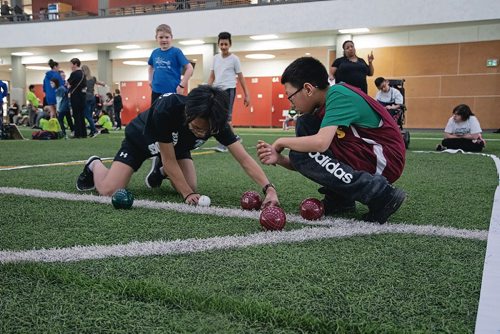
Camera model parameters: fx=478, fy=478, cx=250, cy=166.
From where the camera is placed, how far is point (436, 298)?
1513 millimetres

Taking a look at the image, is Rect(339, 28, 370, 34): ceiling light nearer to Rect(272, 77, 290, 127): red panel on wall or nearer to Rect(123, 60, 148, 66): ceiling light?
Rect(272, 77, 290, 127): red panel on wall

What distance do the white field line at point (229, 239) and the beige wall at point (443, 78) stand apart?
19.2 meters

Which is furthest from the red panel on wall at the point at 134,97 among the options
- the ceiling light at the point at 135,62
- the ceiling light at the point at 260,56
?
the ceiling light at the point at 260,56

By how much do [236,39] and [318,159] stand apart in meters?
21.4

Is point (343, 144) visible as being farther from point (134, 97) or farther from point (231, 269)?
point (134, 97)

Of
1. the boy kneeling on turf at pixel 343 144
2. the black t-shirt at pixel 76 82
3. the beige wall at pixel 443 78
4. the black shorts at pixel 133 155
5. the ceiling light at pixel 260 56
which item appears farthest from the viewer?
the ceiling light at pixel 260 56

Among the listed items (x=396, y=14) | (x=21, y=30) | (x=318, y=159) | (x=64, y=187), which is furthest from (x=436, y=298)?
(x=21, y=30)

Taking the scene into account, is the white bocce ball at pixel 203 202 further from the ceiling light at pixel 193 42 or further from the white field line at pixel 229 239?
the ceiling light at pixel 193 42

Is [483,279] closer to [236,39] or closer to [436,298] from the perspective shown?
[436,298]

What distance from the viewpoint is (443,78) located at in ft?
65.7

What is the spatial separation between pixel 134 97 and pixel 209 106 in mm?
29095

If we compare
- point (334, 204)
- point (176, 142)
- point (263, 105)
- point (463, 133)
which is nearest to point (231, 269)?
point (334, 204)

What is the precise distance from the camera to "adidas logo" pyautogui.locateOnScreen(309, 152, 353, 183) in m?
2.59

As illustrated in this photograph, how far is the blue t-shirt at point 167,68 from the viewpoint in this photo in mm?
6832
